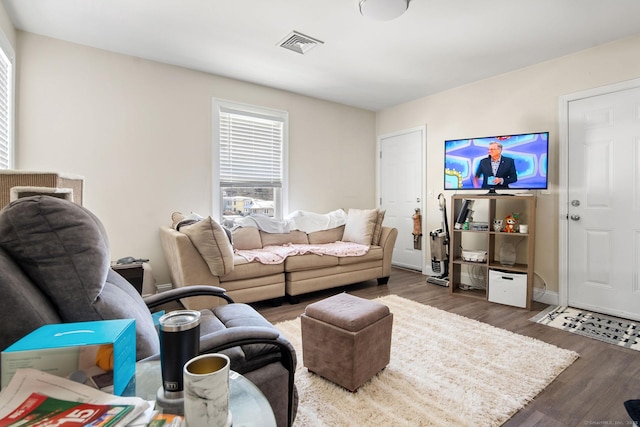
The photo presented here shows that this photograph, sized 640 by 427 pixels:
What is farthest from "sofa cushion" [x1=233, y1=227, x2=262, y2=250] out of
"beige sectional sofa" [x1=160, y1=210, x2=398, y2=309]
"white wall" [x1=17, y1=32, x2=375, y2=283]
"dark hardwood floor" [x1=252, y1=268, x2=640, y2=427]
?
"dark hardwood floor" [x1=252, y1=268, x2=640, y2=427]

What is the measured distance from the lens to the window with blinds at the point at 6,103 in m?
2.50

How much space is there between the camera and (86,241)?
965mm

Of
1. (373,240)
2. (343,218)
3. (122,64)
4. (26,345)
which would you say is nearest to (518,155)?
(373,240)

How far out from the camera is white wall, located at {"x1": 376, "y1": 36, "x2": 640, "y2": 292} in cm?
299

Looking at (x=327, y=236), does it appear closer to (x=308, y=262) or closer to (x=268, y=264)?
(x=308, y=262)

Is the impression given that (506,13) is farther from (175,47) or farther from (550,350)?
(175,47)

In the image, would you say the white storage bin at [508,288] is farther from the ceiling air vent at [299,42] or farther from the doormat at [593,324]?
the ceiling air vent at [299,42]

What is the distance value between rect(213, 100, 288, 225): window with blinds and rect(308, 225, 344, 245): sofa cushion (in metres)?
0.56

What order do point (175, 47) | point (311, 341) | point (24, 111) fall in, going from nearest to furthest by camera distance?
point (311, 341)
point (24, 111)
point (175, 47)

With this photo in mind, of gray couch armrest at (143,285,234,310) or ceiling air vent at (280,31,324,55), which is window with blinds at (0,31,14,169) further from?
ceiling air vent at (280,31,324,55)

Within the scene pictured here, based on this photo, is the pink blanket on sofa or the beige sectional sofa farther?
the pink blanket on sofa

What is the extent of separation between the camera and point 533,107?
347cm

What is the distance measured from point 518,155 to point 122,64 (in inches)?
166

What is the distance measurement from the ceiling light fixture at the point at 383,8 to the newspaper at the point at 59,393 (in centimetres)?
263
